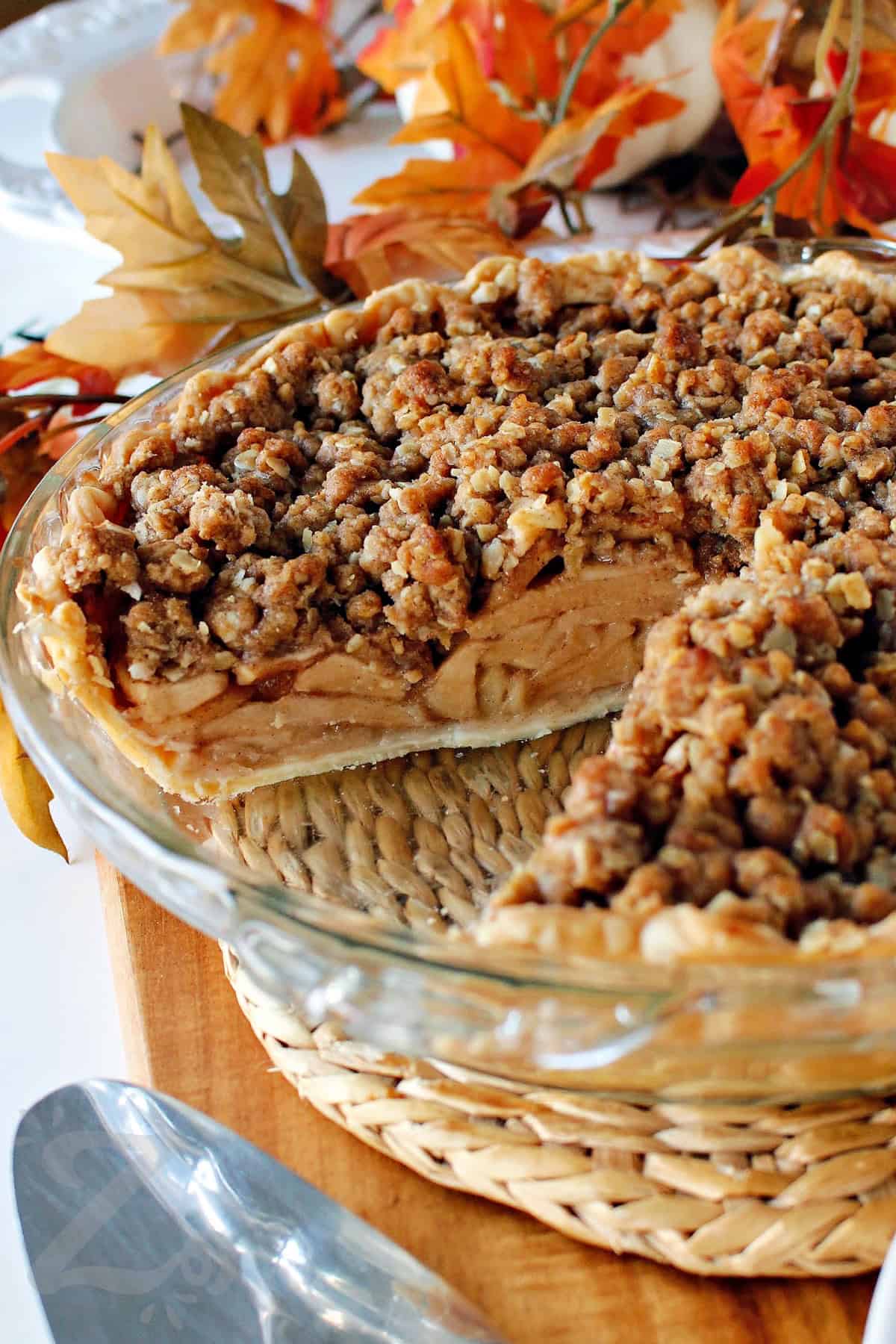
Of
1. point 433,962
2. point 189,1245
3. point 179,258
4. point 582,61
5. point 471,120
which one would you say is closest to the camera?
point 433,962

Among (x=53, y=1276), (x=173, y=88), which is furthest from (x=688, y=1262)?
(x=173, y=88)

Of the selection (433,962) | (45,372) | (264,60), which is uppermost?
(264,60)

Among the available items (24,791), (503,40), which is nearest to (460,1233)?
(24,791)

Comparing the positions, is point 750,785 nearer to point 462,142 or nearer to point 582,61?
point 582,61

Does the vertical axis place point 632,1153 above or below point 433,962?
below

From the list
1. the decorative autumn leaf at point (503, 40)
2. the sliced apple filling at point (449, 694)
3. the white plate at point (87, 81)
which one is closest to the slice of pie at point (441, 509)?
the sliced apple filling at point (449, 694)

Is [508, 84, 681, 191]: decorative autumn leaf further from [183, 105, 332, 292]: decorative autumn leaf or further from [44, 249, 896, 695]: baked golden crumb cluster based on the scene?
[44, 249, 896, 695]: baked golden crumb cluster
